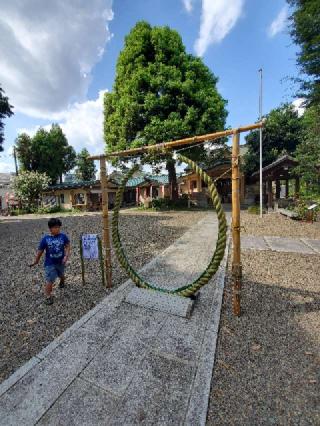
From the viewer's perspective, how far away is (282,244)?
25.2ft

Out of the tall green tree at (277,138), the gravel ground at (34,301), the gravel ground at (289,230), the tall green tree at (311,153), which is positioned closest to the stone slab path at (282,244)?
the gravel ground at (289,230)

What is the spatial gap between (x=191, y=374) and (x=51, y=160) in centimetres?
3502

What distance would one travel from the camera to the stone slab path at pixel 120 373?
2.01 m

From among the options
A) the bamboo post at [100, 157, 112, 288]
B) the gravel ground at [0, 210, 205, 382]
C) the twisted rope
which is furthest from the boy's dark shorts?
the twisted rope

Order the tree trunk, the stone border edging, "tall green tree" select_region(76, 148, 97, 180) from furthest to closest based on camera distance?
1. "tall green tree" select_region(76, 148, 97, 180)
2. the tree trunk
3. the stone border edging

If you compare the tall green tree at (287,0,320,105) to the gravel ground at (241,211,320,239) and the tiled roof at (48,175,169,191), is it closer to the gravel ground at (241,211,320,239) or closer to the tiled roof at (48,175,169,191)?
the gravel ground at (241,211,320,239)

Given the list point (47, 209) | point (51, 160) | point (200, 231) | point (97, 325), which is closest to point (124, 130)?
point (200, 231)

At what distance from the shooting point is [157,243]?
27.7 feet

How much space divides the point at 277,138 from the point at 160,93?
13.7 meters

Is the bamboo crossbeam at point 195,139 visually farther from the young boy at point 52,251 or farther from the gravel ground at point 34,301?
the gravel ground at point 34,301

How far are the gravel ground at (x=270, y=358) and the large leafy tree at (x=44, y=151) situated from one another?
3337cm

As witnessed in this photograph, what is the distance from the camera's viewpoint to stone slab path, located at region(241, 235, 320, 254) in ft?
22.9

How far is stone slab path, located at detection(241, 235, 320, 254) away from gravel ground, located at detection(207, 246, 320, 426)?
2.43 meters

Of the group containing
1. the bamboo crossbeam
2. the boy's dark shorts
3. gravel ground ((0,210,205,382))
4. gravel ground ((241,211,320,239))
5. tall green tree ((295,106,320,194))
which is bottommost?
gravel ground ((0,210,205,382))
